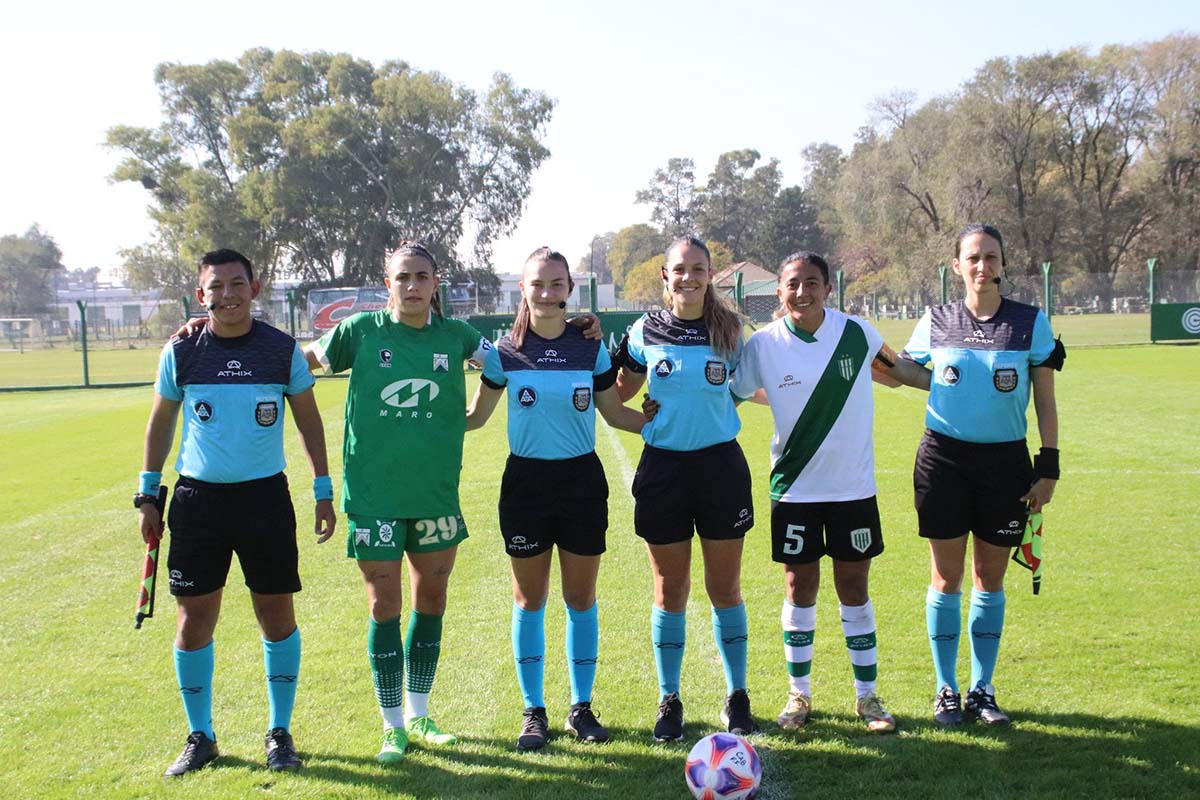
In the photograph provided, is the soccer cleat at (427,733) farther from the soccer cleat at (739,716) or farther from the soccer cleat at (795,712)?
the soccer cleat at (795,712)

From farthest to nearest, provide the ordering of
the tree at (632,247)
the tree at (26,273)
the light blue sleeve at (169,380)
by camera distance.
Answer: the tree at (632,247) → the tree at (26,273) → the light blue sleeve at (169,380)

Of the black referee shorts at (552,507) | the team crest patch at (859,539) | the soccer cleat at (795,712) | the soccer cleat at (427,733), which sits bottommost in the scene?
the soccer cleat at (427,733)

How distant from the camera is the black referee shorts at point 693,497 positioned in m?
3.87

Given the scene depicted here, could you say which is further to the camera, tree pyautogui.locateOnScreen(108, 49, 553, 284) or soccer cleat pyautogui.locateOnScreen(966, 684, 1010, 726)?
tree pyautogui.locateOnScreen(108, 49, 553, 284)

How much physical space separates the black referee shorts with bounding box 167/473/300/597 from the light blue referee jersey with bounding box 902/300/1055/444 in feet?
9.04

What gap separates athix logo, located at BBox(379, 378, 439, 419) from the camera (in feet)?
12.6

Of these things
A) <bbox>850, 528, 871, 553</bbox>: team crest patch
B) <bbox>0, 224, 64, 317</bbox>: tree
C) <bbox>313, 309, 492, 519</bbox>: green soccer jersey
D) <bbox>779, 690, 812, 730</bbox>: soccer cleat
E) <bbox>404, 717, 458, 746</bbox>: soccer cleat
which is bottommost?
<bbox>404, 717, 458, 746</bbox>: soccer cleat

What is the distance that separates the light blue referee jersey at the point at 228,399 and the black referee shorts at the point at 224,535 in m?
0.07

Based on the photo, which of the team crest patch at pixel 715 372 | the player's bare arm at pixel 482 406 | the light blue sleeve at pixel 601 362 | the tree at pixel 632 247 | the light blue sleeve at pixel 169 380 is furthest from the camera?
the tree at pixel 632 247

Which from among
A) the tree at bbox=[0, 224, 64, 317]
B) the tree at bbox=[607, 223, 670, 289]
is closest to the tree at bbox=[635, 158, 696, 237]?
the tree at bbox=[607, 223, 670, 289]

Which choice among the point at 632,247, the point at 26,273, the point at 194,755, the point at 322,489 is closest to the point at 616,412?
the point at 322,489

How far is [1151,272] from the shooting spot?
2500cm

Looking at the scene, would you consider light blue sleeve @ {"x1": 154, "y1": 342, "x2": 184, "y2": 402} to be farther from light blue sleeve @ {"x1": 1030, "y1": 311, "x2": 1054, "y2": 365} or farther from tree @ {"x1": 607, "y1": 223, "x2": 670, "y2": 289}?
tree @ {"x1": 607, "y1": 223, "x2": 670, "y2": 289}

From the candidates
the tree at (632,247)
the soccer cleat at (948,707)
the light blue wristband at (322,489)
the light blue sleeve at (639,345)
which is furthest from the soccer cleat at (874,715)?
the tree at (632,247)
